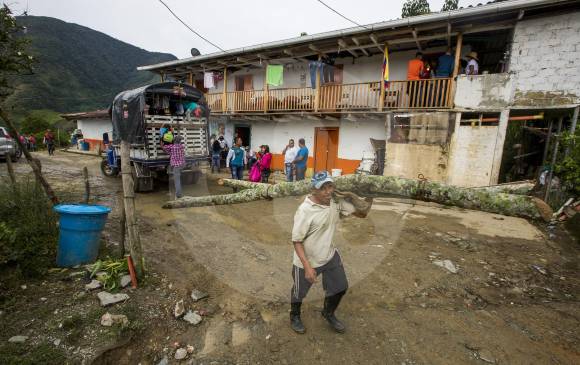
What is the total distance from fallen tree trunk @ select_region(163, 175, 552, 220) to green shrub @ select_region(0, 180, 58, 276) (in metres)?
2.57

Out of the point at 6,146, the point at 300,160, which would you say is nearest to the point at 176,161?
the point at 300,160

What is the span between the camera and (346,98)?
11375mm

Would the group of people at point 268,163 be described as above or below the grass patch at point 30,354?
above

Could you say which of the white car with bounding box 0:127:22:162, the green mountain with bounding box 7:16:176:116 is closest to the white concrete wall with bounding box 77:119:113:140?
the white car with bounding box 0:127:22:162

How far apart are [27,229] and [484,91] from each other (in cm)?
1070

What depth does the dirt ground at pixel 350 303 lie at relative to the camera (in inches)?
95.0

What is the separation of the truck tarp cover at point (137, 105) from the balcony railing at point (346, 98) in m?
4.61

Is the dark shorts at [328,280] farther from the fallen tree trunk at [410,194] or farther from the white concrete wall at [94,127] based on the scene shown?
the white concrete wall at [94,127]

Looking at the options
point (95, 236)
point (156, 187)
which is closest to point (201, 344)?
point (95, 236)

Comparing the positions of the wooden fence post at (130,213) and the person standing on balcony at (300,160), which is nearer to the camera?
the wooden fence post at (130,213)

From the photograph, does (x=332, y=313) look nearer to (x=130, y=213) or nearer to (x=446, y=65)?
(x=130, y=213)

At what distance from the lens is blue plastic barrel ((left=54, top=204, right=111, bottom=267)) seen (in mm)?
3307

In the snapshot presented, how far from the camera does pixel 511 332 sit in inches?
105

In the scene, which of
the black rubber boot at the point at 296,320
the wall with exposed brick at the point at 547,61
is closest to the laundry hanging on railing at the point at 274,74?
the wall with exposed brick at the point at 547,61
